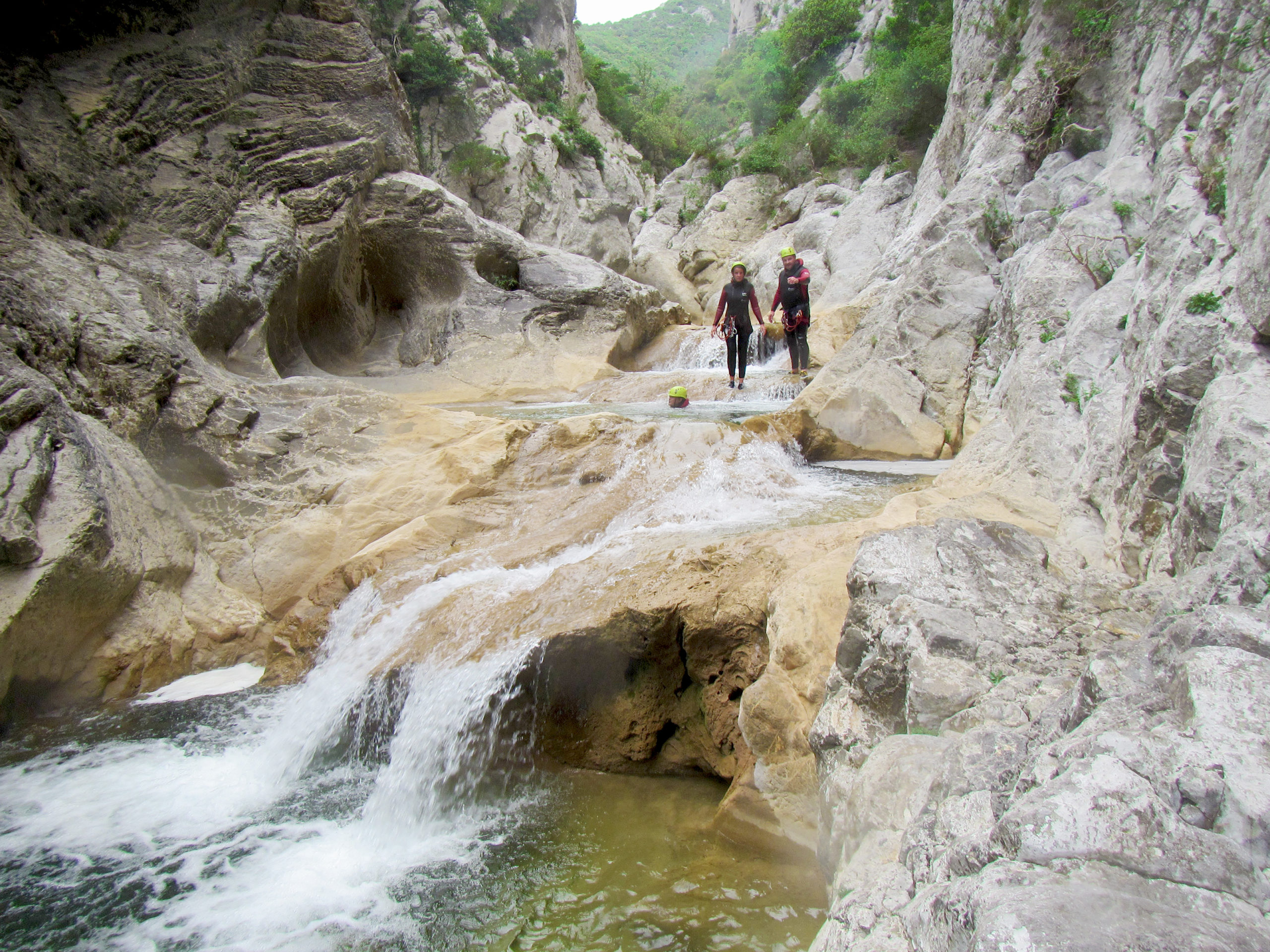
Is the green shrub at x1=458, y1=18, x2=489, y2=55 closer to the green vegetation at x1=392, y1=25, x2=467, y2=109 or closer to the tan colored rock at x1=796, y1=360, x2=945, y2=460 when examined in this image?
the green vegetation at x1=392, y1=25, x2=467, y2=109

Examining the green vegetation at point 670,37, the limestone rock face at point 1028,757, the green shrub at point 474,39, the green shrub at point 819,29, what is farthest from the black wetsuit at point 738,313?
the green vegetation at point 670,37

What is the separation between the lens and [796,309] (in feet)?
31.3

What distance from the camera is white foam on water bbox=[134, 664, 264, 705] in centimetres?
475

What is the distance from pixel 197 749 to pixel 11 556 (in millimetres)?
1709

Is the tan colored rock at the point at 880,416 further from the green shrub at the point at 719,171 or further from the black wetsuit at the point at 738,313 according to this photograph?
the green shrub at the point at 719,171

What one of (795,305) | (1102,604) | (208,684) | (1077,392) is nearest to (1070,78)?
(795,305)

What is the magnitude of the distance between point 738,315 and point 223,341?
6.99 metres

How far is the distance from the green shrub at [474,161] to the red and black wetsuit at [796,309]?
16003mm

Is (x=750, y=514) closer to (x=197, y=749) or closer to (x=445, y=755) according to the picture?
(x=445, y=755)

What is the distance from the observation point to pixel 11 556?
4.11 m

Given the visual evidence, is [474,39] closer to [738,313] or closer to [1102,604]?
[738,313]

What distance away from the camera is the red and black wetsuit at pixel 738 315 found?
29.8 ft

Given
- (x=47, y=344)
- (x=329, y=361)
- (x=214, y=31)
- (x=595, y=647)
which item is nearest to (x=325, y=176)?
(x=214, y=31)

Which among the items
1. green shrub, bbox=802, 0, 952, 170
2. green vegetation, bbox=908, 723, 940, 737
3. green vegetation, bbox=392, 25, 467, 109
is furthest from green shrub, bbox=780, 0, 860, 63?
green vegetation, bbox=908, 723, 940, 737
